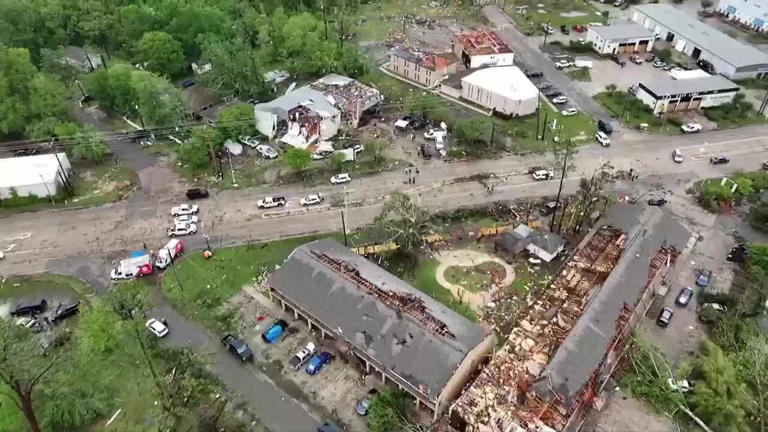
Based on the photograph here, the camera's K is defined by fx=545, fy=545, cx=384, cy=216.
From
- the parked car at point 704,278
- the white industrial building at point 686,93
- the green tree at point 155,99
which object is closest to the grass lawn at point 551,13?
the white industrial building at point 686,93

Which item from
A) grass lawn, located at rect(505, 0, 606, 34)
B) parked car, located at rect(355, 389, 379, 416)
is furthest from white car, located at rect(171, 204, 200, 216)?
grass lawn, located at rect(505, 0, 606, 34)

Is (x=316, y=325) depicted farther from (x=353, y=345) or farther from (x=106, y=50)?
(x=106, y=50)

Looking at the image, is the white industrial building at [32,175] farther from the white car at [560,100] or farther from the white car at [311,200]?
the white car at [560,100]

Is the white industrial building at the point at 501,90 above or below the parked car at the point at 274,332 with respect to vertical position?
above

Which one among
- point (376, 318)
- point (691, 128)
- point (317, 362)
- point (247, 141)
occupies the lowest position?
point (317, 362)

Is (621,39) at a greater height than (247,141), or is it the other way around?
(621,39)

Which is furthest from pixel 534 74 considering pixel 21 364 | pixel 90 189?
pixel 21 364

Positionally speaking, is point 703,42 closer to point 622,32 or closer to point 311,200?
point 622,32
